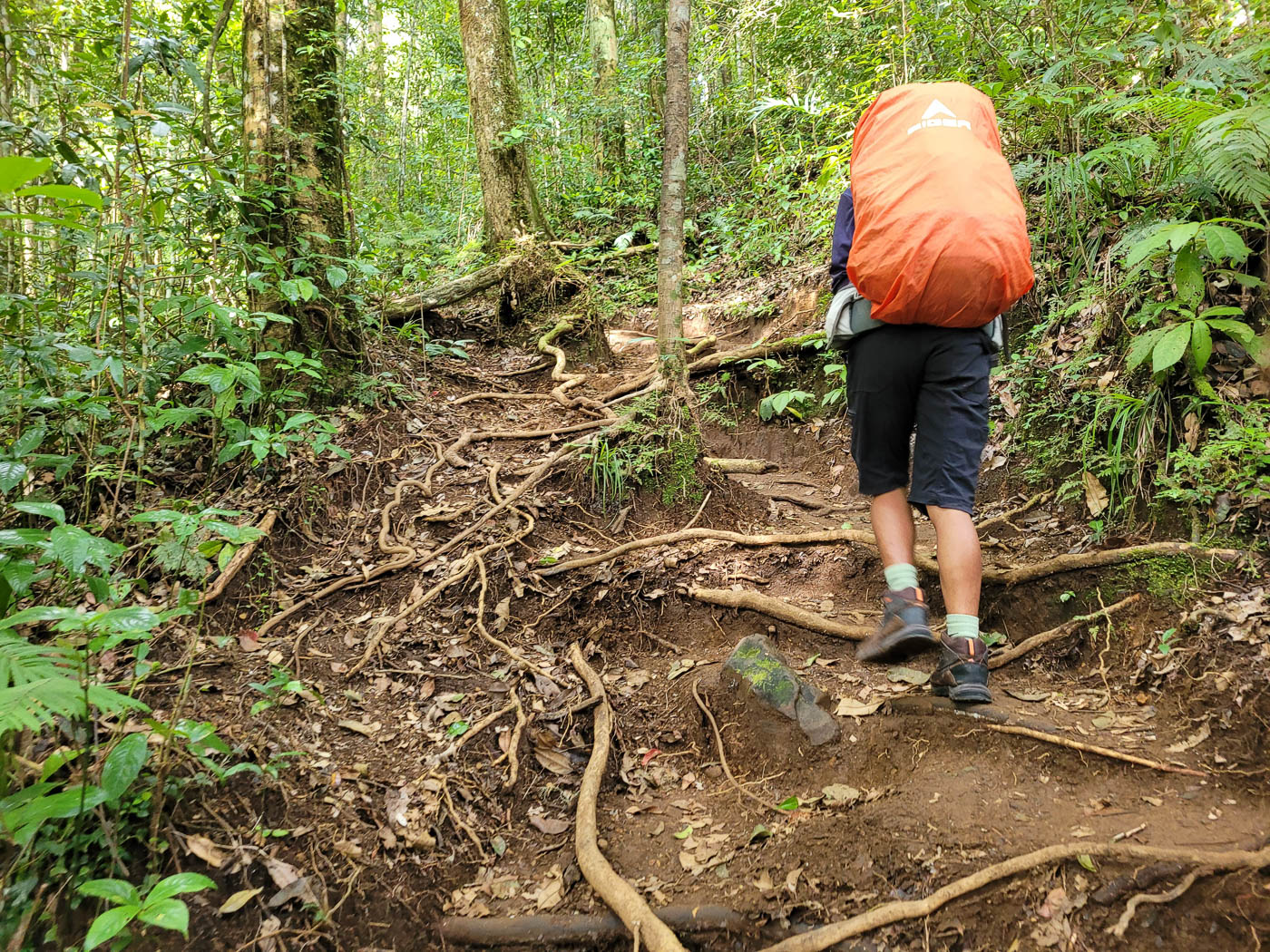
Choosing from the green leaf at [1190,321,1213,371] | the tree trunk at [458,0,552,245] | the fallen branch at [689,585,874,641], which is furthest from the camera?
the tree trunk at [458,0,552,245]

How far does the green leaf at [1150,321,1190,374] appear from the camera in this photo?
307cm

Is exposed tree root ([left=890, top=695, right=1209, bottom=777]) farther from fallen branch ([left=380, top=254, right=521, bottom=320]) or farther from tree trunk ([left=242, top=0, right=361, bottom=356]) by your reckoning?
fallen branch ([left=380, top=254, right=521, bottom=320])

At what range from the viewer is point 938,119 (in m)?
2.72

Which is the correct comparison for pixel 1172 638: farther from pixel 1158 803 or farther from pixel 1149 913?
pixel 1149 913

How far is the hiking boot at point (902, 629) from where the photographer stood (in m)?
3.00

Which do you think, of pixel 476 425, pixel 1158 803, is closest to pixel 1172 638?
pixel 1158 803

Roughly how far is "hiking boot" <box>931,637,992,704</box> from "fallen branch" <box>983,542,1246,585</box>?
0.76 m

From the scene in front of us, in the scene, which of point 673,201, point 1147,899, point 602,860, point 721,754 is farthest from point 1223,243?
point 602,860

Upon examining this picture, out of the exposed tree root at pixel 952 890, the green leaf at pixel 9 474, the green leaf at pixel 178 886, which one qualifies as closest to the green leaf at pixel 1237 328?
the exposed tree root at pixel 952 890

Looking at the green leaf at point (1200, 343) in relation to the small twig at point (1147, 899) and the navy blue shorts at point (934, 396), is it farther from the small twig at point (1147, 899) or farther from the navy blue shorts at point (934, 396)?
the small twig at point (1147, 899)

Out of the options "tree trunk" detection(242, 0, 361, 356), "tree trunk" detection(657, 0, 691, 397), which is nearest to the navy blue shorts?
"tree trunk" detection(657, 0, 691, 397)

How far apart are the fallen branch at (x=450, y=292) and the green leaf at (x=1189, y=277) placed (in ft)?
18.8

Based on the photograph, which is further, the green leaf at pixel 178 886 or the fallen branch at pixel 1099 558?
the fallen branch at pixel 1099 558

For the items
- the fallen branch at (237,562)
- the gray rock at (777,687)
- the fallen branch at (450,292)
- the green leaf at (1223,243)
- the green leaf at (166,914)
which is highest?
the fallen branch at (450,292)
